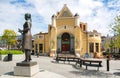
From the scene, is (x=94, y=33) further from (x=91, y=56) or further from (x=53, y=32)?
(x=53, y=32)

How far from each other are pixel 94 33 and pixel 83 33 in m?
2.57

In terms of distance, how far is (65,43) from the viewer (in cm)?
4700

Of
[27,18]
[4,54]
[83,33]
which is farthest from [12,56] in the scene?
[83,33]

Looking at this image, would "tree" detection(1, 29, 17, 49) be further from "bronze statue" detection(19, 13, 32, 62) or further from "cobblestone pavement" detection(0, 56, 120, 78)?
"bronze statue" detection(19, 13, 32, 62)

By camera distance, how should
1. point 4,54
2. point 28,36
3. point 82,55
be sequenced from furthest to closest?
point 82,55 → point 4,54 → point 28,36

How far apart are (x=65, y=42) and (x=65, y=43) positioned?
0.24 m

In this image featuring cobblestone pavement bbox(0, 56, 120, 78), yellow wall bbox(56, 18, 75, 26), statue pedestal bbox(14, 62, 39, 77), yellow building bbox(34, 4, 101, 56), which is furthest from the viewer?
yellow wall bbox(56, 18, 75, 26)

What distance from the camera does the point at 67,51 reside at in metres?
46.0

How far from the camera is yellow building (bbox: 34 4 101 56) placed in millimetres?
45219

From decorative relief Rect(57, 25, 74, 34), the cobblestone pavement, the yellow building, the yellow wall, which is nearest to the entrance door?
the yellow building

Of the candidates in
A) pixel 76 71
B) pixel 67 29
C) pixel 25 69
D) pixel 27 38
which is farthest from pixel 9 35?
pixel 25 69

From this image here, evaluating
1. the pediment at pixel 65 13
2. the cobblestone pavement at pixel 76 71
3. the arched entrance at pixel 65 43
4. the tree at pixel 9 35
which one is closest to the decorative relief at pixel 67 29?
the arched entrance at pixel 65 43

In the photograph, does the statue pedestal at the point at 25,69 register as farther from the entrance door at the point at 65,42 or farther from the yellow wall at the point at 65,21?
the entrance door at the point at 65,42

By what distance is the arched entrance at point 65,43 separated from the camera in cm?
4625
